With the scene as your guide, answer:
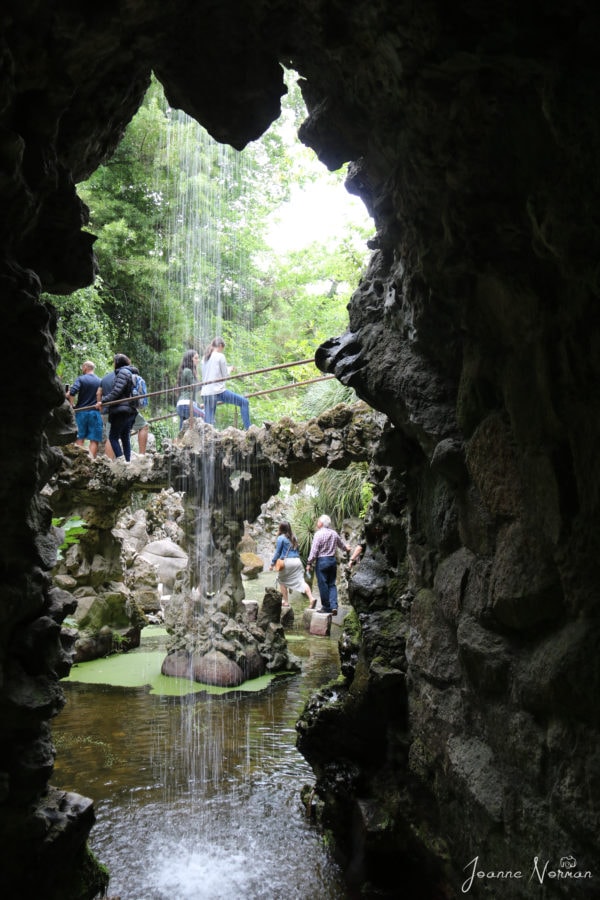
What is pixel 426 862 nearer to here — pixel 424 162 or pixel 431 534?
pixel 431 534

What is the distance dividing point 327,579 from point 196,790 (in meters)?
5.69

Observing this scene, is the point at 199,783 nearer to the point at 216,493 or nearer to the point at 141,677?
the point at 141,677

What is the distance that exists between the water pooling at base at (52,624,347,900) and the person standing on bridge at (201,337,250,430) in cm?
365

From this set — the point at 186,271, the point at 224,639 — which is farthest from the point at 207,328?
the point at 224,639

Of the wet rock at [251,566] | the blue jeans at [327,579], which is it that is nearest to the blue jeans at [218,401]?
the blue jeans at [327,579]

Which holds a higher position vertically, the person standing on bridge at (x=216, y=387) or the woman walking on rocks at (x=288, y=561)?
the person standing on bridge at (x=216, y=387)

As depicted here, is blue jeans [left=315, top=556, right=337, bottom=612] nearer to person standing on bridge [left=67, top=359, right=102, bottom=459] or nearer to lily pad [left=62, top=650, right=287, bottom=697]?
lily pad [left=62, top=650, right=287, bottom=697]

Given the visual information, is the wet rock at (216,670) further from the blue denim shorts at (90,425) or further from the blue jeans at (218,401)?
the blue denim shorts at (90,425)

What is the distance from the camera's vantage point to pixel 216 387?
8.99 m

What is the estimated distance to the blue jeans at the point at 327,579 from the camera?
10180mm
